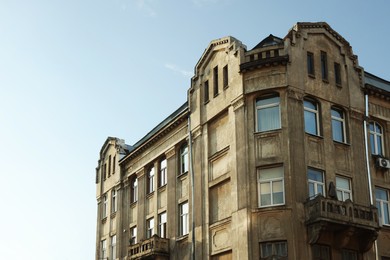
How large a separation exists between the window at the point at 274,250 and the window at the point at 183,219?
7390mm

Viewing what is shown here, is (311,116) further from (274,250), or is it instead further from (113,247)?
(113,247)

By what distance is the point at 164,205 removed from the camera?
38188 millimetres

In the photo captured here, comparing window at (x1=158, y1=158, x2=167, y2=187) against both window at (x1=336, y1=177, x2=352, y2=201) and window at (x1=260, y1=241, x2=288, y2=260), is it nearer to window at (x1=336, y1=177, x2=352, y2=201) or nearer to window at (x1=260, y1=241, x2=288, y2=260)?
window at (x1=260, y1=241, x2=288, y2=260)

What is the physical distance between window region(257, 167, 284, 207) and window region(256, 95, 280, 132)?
2127 millimetres

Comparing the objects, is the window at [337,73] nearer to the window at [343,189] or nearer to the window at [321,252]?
the window at [343,189]

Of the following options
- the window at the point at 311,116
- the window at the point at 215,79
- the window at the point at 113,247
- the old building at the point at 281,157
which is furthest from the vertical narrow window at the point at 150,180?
the window at the point at 311,116

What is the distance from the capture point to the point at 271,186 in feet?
97.5

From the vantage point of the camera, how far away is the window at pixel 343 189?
3086 centimetres

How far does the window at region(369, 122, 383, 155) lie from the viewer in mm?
33656

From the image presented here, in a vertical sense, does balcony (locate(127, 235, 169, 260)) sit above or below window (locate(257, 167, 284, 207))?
below

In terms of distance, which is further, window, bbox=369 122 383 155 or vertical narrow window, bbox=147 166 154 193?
vertical narrow window, bbox=147 166 154 193

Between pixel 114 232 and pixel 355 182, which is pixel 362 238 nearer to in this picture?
pixel 355 182

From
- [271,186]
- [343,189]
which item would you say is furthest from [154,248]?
[343,189]

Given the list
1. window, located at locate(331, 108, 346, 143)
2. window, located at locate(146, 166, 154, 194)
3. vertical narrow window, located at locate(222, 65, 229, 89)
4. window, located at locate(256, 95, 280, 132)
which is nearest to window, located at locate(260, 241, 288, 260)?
window, located at locate(256, 95, 280, 132)
